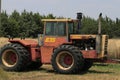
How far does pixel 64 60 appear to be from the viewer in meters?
18.4

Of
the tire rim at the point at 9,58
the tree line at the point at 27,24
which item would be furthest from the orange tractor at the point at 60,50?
the tree line at the point at 27,24

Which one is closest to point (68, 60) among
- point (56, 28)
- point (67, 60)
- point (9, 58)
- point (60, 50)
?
point (67, 60)

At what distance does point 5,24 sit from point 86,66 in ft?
204

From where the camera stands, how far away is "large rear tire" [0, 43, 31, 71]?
18750 millimetres

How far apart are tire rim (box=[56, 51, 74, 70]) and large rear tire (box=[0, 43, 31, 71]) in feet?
5.42

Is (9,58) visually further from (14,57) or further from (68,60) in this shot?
(68,60)

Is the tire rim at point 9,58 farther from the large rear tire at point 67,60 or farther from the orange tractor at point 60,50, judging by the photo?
the large rear tire at point 67,60

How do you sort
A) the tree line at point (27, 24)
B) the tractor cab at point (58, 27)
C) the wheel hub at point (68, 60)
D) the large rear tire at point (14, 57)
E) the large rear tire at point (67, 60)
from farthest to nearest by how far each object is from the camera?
the tree line at point (27, 24) → the large rear tire at point (14, 57) → the tractor cab at point (58, 27) → the wheel hub at point (68, 60) → the large rear tire at point (67, 60)

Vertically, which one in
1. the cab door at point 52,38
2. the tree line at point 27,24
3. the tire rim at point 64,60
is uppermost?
the tree line at point 27,24

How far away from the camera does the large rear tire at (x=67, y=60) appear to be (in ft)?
58.1

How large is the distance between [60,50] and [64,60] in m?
0.60

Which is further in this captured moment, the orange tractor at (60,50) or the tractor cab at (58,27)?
the tractor cab at (58,27)

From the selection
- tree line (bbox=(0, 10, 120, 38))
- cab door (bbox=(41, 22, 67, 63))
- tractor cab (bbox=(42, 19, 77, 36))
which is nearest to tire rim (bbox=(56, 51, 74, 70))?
cab door (bbox=(41, 22, 67, 63))

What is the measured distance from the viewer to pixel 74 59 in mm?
17703
